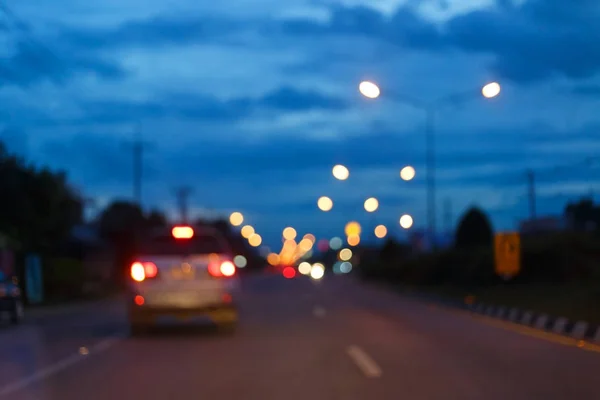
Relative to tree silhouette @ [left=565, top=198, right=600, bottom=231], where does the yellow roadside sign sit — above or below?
below

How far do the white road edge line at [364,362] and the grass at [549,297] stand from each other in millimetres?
6853

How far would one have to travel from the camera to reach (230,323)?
62.6ft

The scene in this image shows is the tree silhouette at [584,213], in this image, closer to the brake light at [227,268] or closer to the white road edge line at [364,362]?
the brake light at [227,268]

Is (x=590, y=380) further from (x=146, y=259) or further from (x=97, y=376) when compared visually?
(x=146, y=259)

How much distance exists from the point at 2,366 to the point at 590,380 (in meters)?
8.80

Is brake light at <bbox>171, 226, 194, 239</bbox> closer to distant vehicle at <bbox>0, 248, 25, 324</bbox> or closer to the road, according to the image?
the road

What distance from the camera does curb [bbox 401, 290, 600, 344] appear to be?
1914 centimetres

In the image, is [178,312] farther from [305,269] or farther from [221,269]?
[305,269]

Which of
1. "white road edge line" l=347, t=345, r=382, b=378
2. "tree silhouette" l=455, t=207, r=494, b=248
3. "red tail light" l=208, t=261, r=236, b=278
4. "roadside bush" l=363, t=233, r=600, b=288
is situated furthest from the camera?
"tree silhouette" l=455, t=207, r=494, b=248

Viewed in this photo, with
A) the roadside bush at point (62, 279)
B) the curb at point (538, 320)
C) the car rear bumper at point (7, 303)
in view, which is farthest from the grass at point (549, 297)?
the roadside bush at point (62, 279)

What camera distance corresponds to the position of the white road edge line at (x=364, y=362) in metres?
13.2

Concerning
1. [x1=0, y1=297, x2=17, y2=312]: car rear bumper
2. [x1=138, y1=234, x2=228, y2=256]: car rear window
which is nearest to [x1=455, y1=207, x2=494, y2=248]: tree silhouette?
[x1=0, y1=297, x2=17, y2=312]: car rear bumper

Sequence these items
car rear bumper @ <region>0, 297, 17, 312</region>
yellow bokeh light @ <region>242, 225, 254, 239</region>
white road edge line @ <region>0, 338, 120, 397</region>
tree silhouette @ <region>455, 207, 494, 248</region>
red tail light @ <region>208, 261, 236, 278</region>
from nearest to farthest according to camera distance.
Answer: white road edge line @ <region>0, 338, 120, 397</region>
red tail light @ <region>208, 261, 236, 278</region>
car rear bumper @ <region>0, 297, 17, 312</region>
tree silhouette @ <region>455, 207, 494, 248</region>
yellow bokeh light @ <region>242, 225, 254, 239</region>

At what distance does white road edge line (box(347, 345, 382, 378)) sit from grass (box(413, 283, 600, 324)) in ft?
22.5
